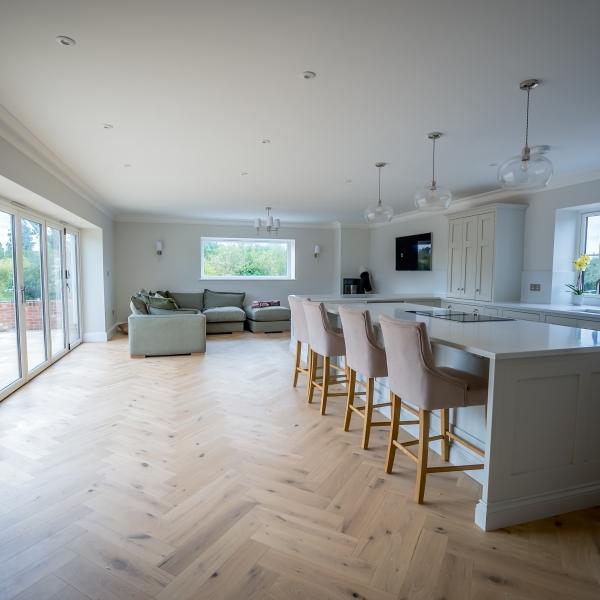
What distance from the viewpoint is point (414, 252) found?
7.64 metres

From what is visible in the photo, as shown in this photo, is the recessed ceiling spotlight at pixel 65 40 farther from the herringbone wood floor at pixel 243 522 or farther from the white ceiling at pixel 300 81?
the herringbone wood floor at pixel 243 522

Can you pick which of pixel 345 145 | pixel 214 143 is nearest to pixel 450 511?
pixel 345 145

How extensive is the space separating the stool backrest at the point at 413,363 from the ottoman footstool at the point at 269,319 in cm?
563

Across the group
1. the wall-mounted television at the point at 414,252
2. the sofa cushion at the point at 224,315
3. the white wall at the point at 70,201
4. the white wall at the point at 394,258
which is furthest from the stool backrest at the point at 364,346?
the sofa cushion at the point at 224,315

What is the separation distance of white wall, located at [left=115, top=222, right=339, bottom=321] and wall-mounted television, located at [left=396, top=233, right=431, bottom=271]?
5.96 ft

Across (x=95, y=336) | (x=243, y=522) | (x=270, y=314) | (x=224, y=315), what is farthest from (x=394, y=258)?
(x=243, y=522)

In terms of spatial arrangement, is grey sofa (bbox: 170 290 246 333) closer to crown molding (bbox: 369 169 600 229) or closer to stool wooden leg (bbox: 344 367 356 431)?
crown molding (bbox: 369 169 600 229)

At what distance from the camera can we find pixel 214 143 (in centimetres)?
364

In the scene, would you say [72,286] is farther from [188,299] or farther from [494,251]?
[494,251]

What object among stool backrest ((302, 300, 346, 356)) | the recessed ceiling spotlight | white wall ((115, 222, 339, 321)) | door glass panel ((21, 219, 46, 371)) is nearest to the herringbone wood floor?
stool backrest ((302, 300, 346, 356))

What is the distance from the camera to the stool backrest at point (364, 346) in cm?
276

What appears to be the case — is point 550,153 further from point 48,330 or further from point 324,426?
point 48,330

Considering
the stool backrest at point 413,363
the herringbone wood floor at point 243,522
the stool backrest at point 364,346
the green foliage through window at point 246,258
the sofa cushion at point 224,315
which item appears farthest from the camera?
the green foliage through window at point 246,258

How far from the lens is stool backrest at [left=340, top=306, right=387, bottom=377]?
2.76 metres
